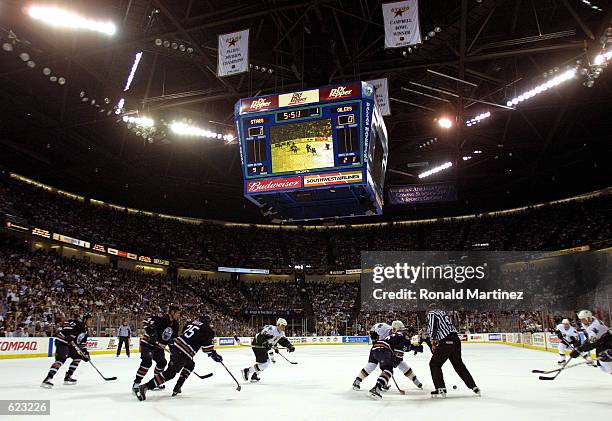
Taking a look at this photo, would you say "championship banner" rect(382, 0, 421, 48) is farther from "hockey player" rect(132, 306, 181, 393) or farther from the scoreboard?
"hockey player" rect(132, 306, 181, 393)

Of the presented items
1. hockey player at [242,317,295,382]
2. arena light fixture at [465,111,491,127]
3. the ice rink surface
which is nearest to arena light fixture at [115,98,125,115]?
the ice rink surface

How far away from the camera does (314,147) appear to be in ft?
45.8

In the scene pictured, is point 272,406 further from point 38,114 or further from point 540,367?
point 38,114

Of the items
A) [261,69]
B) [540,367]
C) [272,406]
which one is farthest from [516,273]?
[272,406]

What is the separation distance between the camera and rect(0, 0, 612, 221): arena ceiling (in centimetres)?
1666

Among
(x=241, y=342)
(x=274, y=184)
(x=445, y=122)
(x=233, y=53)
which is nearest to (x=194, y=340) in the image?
(x=274, y=184)

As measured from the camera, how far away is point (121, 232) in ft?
132

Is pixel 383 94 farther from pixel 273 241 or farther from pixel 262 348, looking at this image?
pixel 273 241

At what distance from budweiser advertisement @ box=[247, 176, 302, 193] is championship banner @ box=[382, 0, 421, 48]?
4.48 meters

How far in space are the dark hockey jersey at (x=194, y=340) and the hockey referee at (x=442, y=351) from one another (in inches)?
153

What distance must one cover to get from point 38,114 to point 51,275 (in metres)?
9.23

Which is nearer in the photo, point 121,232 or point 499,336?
point 499,336

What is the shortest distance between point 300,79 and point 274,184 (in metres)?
5.88

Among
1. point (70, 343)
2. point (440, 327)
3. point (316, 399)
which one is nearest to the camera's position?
point (316, 399)
